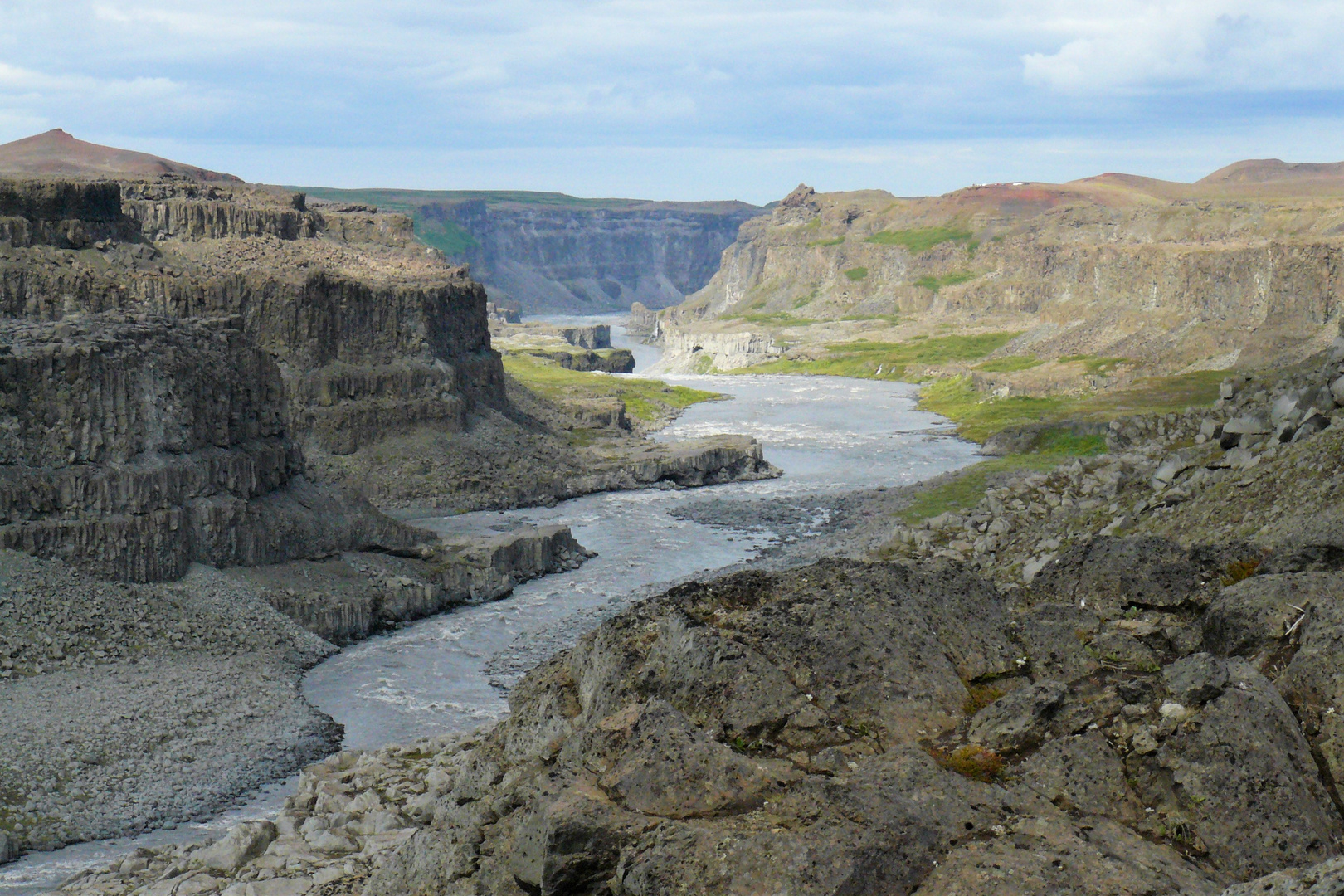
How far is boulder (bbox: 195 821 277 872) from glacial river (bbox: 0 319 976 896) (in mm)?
7980

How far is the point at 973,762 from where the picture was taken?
12.4 meters

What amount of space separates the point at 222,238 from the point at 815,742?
312 ft

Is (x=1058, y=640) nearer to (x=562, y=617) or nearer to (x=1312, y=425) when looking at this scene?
(x=1312, y=425)

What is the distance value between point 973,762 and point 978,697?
1666 millimetres

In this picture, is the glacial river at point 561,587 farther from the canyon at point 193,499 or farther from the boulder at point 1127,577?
the boulder at point 1127,577

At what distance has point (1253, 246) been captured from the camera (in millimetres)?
168125

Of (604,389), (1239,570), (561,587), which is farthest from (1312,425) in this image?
(604,389)

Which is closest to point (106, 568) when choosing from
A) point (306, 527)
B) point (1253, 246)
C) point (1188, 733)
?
point (306, 527)

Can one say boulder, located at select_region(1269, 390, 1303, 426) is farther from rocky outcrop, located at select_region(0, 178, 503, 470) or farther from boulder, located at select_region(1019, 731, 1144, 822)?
rocky outcrop, located at select_region(0, 178, 503, 470)

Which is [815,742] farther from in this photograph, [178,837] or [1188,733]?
[178,837]

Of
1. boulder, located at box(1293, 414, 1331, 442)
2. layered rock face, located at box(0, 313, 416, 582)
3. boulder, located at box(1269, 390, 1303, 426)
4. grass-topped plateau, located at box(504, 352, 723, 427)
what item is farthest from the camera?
grass-topped plateau, located at box(504, 352, 723, 427)

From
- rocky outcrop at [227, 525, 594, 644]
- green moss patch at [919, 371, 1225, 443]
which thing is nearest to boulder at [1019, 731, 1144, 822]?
rocky outcrop at [227, 525, 594, 644]

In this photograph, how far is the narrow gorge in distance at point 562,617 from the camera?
38.2 ft

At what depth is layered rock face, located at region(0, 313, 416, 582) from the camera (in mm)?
47969
